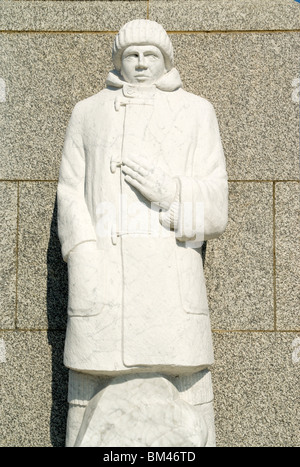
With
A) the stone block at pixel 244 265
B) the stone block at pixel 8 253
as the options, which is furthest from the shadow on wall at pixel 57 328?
the stone block at pixel 244 265

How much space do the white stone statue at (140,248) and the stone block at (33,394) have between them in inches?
24.3

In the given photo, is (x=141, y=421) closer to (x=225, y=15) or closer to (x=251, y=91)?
(x=251, y=91)

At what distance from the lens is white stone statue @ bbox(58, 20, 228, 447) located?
177 inches

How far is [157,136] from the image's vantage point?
15.6ft

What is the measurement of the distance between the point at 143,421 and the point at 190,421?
25 cm

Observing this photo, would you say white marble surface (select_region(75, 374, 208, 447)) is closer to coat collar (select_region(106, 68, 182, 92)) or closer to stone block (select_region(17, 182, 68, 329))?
stone block (select_region(17, 182, 68, 329))

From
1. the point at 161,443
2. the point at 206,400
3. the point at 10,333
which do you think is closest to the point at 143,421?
the point at 161,443

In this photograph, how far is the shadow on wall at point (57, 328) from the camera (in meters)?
5.42

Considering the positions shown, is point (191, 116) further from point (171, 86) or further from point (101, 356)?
point (101, 356)

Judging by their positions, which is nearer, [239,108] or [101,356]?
[101,356]

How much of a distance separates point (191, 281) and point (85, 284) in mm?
582

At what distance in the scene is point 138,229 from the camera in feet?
15.1

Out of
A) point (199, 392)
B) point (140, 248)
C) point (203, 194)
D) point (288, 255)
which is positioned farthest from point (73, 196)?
point (288, 255)

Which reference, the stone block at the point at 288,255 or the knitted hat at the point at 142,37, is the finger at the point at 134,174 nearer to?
the knitted hat at the point at 142,37
